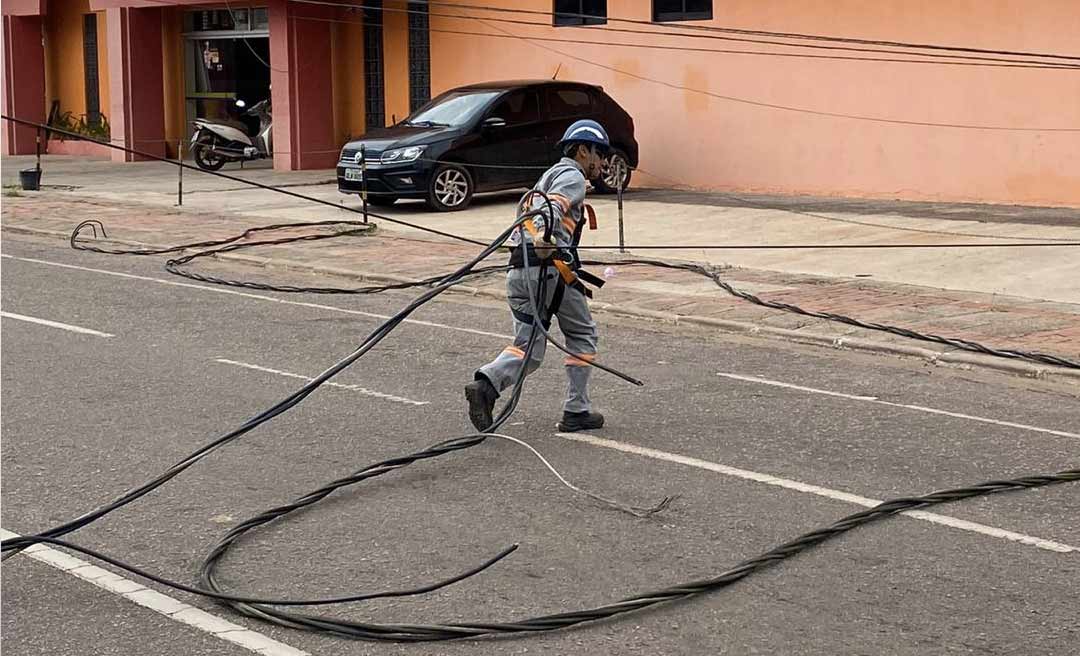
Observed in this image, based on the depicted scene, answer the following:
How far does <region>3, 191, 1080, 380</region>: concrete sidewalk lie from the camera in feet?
37.0

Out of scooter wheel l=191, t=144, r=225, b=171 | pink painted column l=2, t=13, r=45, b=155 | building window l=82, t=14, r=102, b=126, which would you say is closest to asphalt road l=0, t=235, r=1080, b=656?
scooter wheel l=191, t=144, r=225, b=171

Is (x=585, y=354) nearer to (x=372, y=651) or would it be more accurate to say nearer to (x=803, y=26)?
(x=372, y=651)

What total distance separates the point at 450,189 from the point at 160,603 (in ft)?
49.9

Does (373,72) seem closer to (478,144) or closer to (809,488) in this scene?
(478,144)

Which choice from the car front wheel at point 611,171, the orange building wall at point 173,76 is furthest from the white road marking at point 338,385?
the orange building wall at point 173,76

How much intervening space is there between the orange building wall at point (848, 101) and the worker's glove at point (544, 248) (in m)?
12.2

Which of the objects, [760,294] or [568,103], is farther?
[568,103]

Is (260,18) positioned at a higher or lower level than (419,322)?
higher

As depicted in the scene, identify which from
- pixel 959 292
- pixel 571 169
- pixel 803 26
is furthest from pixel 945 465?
pixel 803 26

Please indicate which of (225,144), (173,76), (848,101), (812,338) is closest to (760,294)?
(812,338)

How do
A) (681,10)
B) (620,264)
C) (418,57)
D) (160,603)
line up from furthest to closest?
(418,57) → (681,10) → (620,264) → (160,603)

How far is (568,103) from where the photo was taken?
864 inches

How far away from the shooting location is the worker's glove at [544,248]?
8125 mm

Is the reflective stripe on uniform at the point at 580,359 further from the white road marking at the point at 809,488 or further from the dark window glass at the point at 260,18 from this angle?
the dark window glass at the point at 260,18
